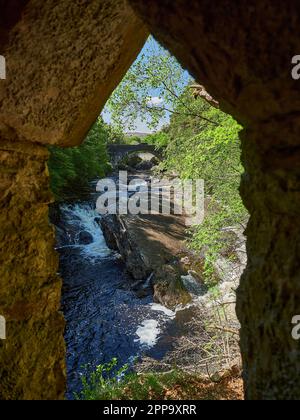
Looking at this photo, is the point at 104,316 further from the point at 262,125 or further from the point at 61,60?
the point at 262,125

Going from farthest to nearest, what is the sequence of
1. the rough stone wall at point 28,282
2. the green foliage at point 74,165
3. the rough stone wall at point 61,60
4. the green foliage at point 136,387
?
the green foliage at point 74,165 → the green foliage at point 136,387 → the rough stone wall at point 28,282 → the rough stone wall at point 61,60

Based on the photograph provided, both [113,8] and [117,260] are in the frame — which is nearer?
[113,8]

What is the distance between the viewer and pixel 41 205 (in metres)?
2.13

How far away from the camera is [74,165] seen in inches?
634

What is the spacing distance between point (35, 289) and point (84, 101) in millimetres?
1122

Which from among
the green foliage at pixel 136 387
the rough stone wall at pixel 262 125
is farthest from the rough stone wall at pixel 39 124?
the green foliage at pixel 136 387

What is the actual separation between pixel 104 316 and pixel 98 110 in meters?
6.93

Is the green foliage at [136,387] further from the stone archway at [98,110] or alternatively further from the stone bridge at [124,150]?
the stone bridge at [124,150]

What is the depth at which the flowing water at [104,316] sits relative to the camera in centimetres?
704

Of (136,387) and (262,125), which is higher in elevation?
(262,125)

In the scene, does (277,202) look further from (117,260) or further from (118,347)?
(117,260)

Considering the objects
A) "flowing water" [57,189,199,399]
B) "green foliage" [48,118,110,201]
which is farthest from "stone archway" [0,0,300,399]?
"green foliage" [48,118,110,201]

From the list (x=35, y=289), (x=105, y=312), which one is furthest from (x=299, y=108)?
(x=105, y=312)

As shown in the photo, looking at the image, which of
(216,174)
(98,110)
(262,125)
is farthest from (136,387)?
(262,125)
